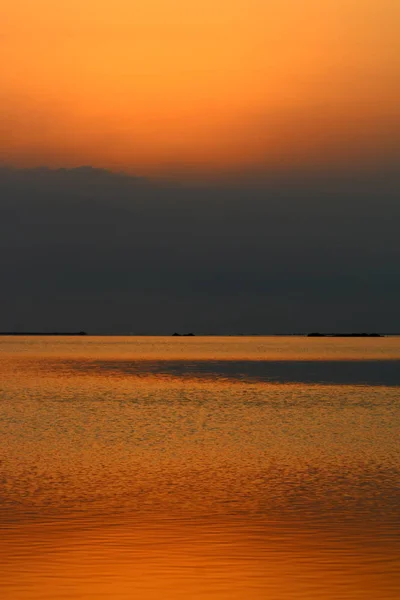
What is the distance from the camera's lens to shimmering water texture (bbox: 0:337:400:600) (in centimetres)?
1902

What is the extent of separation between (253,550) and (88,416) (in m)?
36.6

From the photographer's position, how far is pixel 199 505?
2709 centimetres

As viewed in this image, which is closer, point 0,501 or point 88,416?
point 0,501

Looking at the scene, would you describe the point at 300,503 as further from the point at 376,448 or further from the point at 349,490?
the point at 376,448

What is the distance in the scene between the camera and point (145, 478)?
106 ft

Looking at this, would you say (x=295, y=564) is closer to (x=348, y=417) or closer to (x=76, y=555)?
(x=76, y=555)

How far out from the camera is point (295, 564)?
20297 millimetres

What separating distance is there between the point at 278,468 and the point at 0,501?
35.8 ft

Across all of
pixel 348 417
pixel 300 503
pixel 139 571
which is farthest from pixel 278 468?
pixel 348 417

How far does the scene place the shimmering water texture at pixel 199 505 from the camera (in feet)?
62.4

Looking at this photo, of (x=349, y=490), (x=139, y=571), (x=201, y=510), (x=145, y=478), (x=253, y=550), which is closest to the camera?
(x=139, y=571)

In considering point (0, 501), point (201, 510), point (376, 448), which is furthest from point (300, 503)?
point (376, 448)

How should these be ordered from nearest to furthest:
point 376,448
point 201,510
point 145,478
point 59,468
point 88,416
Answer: point 201,510
point 145,478
point 59,468
point 376,448
point 88,416

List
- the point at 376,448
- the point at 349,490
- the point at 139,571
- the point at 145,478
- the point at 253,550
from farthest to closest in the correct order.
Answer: the point at 376,448
the point at 145,478
the point at 349,490
the point at 253,550
the point at 139,571
